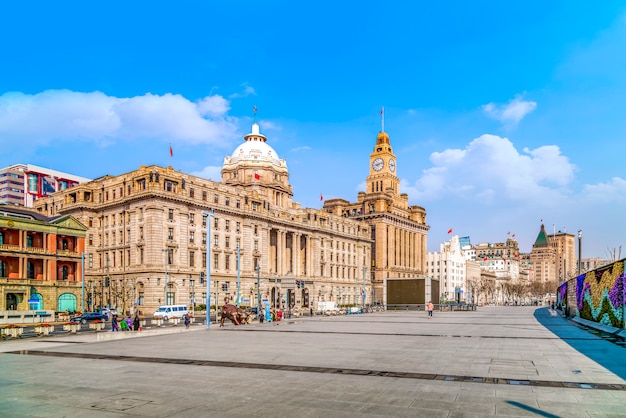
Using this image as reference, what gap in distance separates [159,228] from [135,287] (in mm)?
10121

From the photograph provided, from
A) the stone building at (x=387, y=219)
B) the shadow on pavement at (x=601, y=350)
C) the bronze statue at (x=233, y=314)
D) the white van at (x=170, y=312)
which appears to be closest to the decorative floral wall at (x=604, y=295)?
the shadow on pavement at (x=601, y=350)

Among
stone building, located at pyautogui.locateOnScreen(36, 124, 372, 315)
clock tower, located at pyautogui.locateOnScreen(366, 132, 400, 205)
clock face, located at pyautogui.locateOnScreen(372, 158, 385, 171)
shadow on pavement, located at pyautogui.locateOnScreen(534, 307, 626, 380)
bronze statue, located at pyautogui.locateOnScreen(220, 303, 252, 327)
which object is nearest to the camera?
shadow on pavement, located at pyautogui.locateOnScreen(534, 307, 626, 380)

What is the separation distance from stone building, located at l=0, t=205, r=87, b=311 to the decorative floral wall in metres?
64.2

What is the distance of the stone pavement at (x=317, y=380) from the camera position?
13.6 meters

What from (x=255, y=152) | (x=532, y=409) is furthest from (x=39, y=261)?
(x=532, y=409)

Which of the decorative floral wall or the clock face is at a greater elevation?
the clock face

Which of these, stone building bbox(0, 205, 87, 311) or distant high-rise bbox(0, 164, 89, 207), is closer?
stone building bbox(0, 205, 87, 311)

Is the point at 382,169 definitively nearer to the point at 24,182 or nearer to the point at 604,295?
the point at 24,182

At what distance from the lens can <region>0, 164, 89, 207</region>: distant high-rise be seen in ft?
591

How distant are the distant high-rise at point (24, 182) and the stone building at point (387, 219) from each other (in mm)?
100766

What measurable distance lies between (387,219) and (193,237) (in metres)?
82.7

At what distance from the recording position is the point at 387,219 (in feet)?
519

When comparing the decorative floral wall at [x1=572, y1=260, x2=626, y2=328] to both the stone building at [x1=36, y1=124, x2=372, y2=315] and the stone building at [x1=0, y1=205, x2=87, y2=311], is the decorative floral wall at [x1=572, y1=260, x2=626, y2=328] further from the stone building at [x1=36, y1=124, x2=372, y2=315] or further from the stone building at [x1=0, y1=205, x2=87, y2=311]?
the stone building at [x1=0, y1=205, x2=87, y2=311]

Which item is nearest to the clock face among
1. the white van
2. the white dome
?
the white dome
